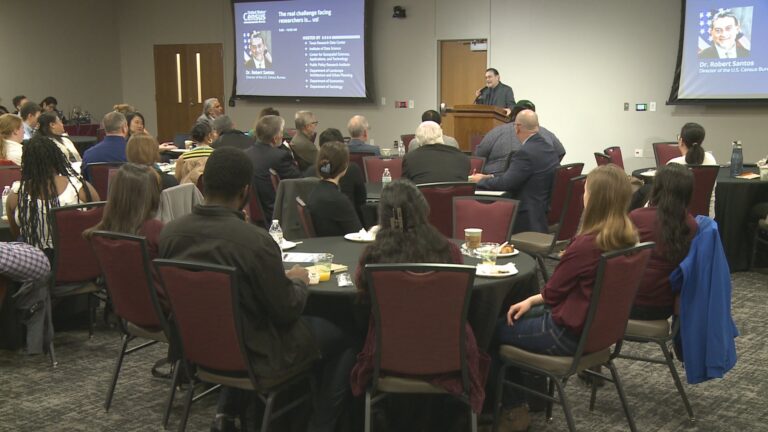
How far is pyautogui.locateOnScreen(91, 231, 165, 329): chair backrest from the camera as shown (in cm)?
365

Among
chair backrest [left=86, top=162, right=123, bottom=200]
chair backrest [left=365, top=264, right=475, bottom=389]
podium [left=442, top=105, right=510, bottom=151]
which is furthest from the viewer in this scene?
podium [left=442, top=105, right=510, bottom=151]

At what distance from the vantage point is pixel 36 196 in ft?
16.3

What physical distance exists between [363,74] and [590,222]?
403 inches

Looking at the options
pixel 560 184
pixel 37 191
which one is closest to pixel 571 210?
pixel 560 184

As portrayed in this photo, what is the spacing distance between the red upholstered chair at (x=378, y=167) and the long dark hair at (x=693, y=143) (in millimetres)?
2464

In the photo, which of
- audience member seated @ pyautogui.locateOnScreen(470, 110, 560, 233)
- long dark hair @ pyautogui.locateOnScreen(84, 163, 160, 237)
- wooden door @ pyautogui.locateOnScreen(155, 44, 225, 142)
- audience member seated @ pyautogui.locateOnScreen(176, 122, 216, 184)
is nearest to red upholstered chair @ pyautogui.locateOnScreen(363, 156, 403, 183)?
audience member seated @ pyautogui.locateOnScreen(470, 110, 560, 233)

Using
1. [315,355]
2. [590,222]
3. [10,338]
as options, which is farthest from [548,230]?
[10,338]

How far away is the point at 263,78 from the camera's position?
14516mm

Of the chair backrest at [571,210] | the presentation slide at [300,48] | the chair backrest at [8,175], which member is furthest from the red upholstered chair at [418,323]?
the presentation slide at [300,48]

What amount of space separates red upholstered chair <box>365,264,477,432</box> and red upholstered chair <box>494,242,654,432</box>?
0.43 m

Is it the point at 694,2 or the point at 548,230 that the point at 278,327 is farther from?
the point at 694,2

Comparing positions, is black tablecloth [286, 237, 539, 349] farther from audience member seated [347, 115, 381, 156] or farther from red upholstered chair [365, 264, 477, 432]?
audience member seated [347, 115, 381, 156]

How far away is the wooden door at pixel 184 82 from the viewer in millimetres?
15445

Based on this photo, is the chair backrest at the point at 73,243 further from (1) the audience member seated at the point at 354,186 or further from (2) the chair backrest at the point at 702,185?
(2) the chair backrest at the point at 702,185
